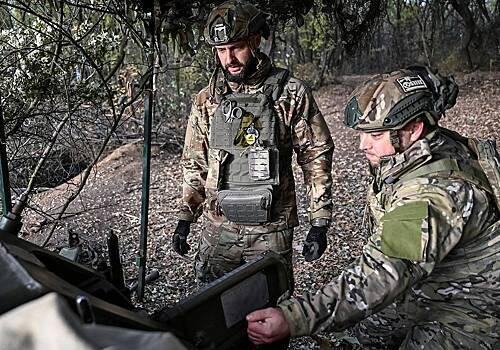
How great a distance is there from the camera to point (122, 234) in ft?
21.0

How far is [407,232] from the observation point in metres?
1.83

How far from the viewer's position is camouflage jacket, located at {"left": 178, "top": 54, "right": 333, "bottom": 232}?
119 inches

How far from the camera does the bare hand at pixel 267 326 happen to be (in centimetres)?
191

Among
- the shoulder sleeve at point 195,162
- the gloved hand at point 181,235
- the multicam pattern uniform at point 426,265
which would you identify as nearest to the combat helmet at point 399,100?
the multicam pattern uniform at point 426,265

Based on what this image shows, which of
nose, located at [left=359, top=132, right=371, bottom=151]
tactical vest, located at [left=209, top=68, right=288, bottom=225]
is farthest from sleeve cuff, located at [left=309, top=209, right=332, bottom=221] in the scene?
nose, located at [left=359, top=132, right=371, bottom=151]

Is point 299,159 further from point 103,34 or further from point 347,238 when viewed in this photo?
point 347,238

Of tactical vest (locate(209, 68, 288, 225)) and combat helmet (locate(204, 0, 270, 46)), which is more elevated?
combat helmet (locate(204, 0, 270, 46))

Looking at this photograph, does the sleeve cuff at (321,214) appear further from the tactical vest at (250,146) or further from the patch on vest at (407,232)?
the patch on vest at (407,232)

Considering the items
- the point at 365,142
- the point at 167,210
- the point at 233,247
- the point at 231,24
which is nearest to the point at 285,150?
the point at 233,247

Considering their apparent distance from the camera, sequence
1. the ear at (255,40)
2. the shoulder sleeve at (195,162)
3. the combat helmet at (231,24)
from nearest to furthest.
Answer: the combat helmet at (231,24) → the ear at (255,40) → the shoulder sleeve at (195,162)

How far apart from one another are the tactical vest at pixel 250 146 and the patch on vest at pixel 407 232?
46.1 inches

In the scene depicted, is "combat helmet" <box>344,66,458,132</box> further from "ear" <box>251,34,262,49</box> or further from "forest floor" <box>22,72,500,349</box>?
"forest floor" <box>22,72,500,349</box>

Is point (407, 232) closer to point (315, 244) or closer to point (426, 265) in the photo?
point (426, 265)

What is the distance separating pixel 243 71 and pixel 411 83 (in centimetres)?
111
